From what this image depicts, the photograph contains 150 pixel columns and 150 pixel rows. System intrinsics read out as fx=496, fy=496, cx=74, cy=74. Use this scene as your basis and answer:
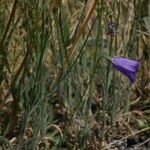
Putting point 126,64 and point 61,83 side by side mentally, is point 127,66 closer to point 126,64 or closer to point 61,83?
point 126,64

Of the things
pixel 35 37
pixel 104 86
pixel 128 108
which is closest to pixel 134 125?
pixel 128 108

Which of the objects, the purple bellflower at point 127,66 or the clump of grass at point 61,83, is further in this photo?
the clump of grass at point 61,83

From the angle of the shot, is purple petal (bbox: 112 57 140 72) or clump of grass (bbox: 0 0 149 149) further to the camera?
clump of grass (bbox: 0 0 149 149)

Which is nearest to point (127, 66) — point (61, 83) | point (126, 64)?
point (126, 64)

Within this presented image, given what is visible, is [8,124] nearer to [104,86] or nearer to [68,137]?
[68,137]
